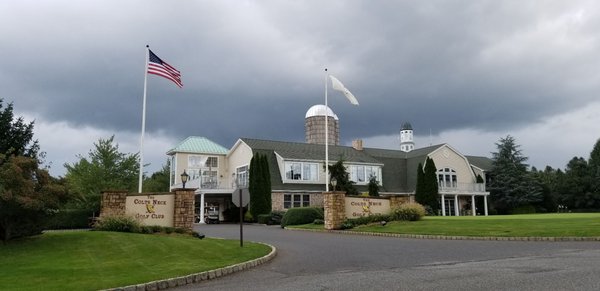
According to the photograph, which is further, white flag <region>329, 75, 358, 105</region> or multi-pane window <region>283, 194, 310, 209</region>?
multi-pane window <region>283, 194, 310, 209</region>

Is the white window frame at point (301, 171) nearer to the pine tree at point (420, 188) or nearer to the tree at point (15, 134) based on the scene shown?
the pine tree at point (420, 188)

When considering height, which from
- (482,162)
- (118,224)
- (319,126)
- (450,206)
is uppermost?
(319,126)

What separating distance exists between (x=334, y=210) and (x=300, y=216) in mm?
5299

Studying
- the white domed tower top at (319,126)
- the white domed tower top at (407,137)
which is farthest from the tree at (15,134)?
the white domed tower top at (407,137)

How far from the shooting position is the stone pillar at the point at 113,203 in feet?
64.6

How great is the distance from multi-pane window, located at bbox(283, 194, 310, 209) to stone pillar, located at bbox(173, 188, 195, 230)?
22.7 meters

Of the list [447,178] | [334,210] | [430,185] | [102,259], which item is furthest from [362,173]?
[102,259]

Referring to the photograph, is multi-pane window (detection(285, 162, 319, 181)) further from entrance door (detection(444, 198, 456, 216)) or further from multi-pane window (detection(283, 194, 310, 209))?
entrance door (detection(444, 198, 456, 216))

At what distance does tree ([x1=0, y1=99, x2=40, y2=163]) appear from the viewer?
101 ft

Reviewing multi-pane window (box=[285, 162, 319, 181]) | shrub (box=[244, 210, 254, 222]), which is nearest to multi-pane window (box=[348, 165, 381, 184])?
multi-pane window (box=[285, 162, 319, 181])

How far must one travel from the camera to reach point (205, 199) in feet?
154

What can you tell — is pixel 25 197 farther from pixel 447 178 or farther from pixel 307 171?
pixel 447 178

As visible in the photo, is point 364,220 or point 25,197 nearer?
point 25,197

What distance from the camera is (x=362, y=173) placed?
160ft
